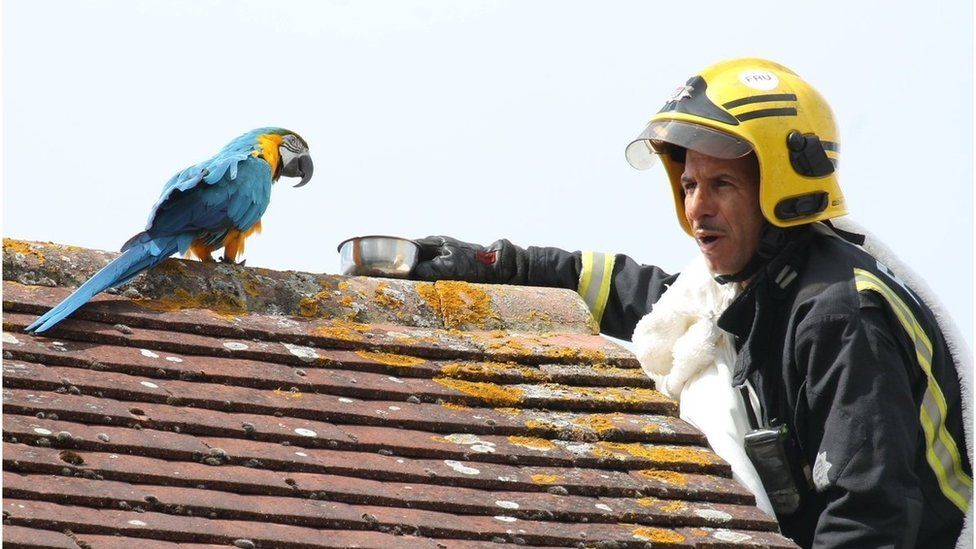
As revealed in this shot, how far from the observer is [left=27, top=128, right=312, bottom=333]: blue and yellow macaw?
13.8 ft

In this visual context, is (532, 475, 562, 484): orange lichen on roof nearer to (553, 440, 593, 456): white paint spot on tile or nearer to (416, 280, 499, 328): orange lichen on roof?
(553, 440, 593, 456): white paint spot on tile

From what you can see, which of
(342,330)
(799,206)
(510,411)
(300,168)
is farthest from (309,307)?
(300,168)

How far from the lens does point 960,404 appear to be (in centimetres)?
449

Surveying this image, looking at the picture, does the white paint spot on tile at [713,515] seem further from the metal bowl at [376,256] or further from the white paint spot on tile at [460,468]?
the metal bowl at [376,256]

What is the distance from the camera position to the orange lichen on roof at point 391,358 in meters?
4.14

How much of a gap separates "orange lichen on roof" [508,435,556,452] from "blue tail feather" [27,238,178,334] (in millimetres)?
1242

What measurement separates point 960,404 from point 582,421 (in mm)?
1288

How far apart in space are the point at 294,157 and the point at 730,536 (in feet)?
11.3

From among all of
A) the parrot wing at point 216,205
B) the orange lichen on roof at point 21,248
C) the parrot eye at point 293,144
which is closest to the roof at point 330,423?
the orange lichen on roof at point 21,248

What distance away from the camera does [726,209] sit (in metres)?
4.76

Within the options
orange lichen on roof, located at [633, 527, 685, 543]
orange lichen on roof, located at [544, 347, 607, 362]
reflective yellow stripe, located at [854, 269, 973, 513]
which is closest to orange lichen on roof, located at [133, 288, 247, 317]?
orange lichen on roof, located at [544, 347, 607, 362]

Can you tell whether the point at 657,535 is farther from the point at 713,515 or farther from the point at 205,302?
the point at 205,302

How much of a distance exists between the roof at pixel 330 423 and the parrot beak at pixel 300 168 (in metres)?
2.00

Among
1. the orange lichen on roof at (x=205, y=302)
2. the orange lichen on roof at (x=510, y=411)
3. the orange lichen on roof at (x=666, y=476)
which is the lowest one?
the orange lichen on roof at (x=666, y=476)
